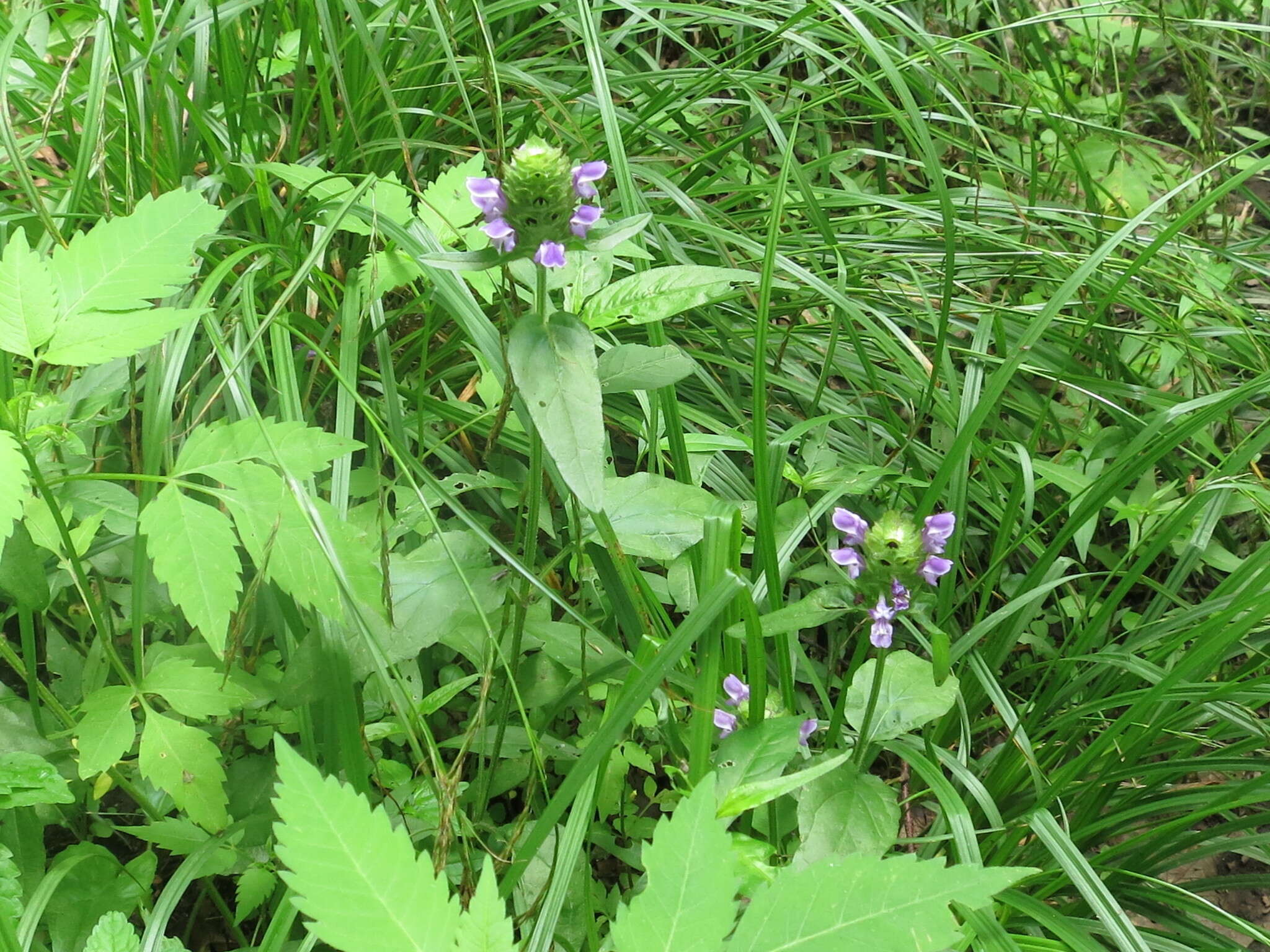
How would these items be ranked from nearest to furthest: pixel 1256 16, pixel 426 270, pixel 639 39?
pixel 426 270, pixel 639 39, pixel 1256 16


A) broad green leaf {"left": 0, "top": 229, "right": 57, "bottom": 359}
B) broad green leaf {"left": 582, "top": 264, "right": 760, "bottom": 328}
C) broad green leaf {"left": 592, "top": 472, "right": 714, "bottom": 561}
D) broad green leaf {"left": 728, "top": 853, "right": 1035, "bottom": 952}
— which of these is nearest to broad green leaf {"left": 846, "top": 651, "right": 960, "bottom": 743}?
broad green leaf {"left": 592, "top": 472, "right": 714, "bottom": 561}

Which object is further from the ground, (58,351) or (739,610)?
(58,351)

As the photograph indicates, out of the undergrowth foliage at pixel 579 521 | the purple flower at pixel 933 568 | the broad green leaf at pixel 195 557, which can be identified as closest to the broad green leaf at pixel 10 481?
the undergrowth foliage at pixel 579 521

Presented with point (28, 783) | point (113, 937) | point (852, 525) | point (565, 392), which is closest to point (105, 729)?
point (28, 783)

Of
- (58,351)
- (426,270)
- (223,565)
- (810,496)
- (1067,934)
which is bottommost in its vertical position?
(1067,934)

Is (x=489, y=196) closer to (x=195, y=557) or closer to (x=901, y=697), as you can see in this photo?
(x=195, y=557)

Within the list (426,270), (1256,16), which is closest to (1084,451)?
(426,270)

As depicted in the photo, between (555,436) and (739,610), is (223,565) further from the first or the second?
(739,610)

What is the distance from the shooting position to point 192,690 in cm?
109

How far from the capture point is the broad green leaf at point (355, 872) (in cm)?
62

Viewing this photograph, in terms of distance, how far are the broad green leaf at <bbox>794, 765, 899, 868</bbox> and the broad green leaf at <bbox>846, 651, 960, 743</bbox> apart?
0.25 ft

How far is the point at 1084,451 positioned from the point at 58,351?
1.90 meters

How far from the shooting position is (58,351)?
973 millimetres

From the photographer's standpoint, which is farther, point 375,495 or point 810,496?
point 810,496
